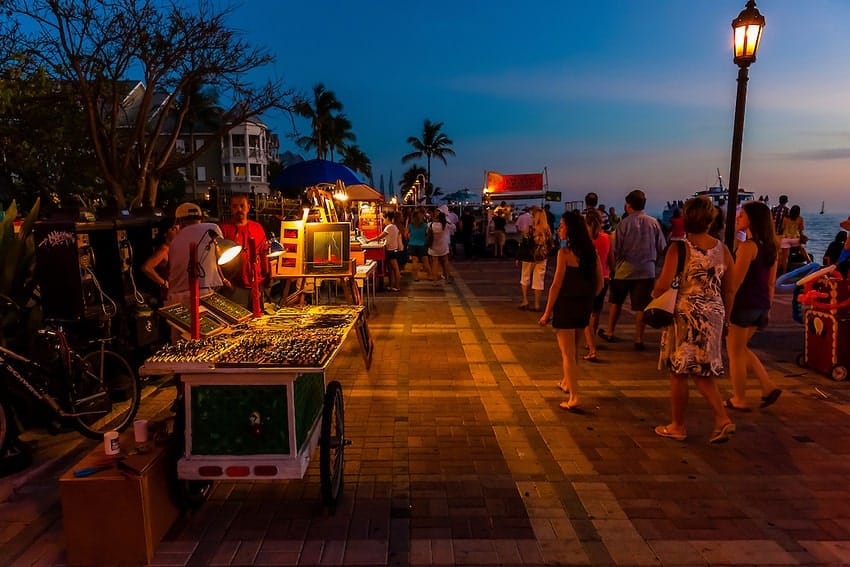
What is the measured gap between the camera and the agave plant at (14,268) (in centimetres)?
509

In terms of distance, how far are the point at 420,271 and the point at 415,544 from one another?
14302 millimetres

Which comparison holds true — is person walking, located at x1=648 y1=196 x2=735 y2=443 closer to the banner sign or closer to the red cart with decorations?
the red cart with decorations

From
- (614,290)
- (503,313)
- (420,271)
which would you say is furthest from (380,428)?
(420,271)

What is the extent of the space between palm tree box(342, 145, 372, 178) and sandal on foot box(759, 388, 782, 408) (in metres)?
49.9

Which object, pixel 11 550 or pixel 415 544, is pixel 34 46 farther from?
pixel 415 544

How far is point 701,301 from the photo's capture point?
4.45 metres

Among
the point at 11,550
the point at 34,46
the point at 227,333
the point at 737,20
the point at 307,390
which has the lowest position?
the point at 11,550

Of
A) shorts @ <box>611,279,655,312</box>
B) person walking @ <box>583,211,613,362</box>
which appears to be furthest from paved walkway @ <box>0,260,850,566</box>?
shorts @ <box>611,279,655,312</box>

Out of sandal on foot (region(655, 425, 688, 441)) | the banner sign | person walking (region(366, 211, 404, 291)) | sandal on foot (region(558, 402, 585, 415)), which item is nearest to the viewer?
sandal on foot (region(655, 425, 688, 441))

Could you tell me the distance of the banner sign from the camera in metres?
24.2

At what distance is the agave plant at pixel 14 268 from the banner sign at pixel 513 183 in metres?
19.9

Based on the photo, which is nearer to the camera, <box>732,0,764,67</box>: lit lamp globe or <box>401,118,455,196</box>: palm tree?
<box>732,0,764,67</box>: lit lamp globe

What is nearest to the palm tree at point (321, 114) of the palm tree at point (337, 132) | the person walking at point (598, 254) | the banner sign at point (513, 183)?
the palm tree at point (337, 132)

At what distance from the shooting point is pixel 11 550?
3307 millimetres
